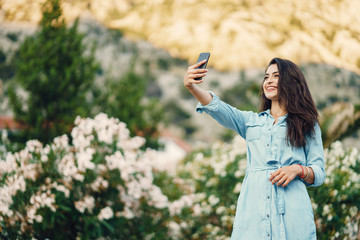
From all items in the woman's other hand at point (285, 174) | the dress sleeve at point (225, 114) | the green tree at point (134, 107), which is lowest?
the woman's other hand at point (285, 174)

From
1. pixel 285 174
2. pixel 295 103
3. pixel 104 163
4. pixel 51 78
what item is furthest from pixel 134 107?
pixel 285 174

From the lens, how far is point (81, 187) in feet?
14.8

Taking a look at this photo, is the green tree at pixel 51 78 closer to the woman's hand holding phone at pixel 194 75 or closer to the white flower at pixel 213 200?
the white flower at pixel 213 200

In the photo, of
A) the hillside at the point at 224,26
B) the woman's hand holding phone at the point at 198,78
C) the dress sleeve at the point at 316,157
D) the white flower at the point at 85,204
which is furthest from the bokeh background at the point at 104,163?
the hillside at the point at 224,26

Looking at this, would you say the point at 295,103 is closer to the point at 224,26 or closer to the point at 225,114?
the point at 225,114

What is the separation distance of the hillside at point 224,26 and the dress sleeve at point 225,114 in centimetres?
5416

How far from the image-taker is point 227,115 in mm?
2277

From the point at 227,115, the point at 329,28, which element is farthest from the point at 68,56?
the point at 329,28

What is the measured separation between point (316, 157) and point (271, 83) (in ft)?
1.87

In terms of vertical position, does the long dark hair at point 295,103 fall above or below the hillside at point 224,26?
below

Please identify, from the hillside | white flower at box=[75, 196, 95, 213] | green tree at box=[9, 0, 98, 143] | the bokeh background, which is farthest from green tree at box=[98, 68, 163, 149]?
the hillside

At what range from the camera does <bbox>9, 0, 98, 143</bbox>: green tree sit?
30.3 ft

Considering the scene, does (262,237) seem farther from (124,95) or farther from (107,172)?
(124,95)

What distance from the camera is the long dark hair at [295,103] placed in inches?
85.6
